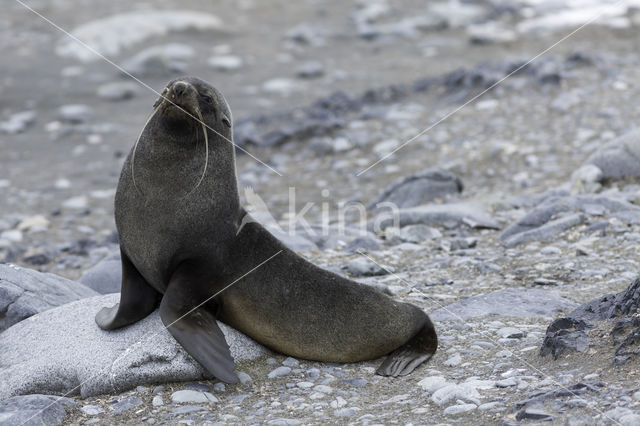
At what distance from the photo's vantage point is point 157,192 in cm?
488

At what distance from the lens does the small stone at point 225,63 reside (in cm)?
1472

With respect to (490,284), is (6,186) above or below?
below

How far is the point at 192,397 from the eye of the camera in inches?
178

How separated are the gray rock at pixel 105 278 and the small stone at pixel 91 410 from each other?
2100 mm

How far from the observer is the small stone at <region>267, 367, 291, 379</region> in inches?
188

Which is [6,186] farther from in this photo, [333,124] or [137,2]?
[137,2]

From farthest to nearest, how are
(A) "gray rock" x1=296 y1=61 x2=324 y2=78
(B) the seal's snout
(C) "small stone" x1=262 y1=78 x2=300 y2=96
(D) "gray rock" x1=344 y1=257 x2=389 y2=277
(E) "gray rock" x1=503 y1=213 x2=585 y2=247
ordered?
(A) "gray rock" x1=296 y1=61 x2=324 y2=78 < (C) "small stone" x1=262 y1=78 x2=300 y2=96 < (E) "gray rock" x1=503 y1=213 x2=585 y2=247 < (D) "gray rock" x1=344 y1=257 x2=389 y2=277 < (B) the seal's snout

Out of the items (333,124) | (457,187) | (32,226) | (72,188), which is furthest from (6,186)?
(457,187)

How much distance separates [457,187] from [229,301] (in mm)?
4443

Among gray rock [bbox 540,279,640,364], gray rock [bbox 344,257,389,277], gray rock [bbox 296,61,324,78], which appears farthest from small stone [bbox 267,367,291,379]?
gray rock [bbox 296,61,324,78]

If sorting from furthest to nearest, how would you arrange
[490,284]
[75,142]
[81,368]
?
[75,142] → [490,284] → [81,368]

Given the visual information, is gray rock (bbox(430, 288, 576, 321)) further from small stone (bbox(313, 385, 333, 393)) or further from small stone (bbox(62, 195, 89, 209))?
small stone (bbox(62, 195, 89, 209))

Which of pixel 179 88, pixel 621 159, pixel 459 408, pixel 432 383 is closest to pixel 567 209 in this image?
pixel 621 159

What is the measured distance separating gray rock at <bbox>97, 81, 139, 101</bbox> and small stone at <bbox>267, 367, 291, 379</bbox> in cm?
949
